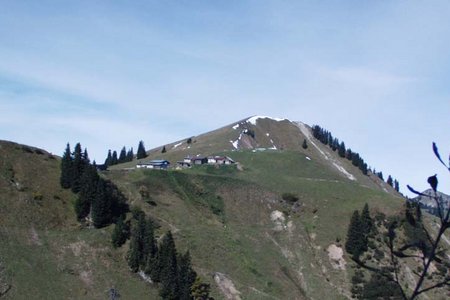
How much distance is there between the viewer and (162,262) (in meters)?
79.2

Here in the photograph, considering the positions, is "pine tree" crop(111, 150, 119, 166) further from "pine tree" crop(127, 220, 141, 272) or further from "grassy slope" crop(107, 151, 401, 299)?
"pine tree" crop(127, 220, 141, 272)

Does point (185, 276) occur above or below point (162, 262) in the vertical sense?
below

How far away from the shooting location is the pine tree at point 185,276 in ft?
246

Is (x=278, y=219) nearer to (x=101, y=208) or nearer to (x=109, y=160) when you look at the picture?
(x=101, y=208)

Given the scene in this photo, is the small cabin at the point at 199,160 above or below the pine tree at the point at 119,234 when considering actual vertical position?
above

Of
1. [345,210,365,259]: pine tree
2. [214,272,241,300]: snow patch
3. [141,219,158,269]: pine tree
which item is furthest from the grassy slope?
[141,219,158,269]: pine tree

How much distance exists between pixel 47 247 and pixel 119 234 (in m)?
11.1

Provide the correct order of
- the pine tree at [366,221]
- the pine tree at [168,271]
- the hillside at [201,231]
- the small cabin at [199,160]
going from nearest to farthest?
the pine tree at [168,271], the hillside at [201,231], the pine tree at [366,221], the small cabin at [199,160]

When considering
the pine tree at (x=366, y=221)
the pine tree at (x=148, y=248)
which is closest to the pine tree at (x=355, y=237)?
the pine tree at (x=366, y=221)

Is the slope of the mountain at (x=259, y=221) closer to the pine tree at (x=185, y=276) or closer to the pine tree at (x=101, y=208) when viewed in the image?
the pine tree at (x=185, y=276)

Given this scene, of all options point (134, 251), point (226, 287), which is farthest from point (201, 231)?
point (134, 251)

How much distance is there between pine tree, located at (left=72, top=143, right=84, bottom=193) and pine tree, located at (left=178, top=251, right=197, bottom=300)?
2781cm

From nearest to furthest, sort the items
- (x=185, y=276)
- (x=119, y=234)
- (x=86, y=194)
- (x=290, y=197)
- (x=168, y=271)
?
(x=185, y=276), (x=168, y=271), (x=119, y=234), (x=86, y=194), (x=290, y=197)

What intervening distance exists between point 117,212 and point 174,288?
80.1ft
